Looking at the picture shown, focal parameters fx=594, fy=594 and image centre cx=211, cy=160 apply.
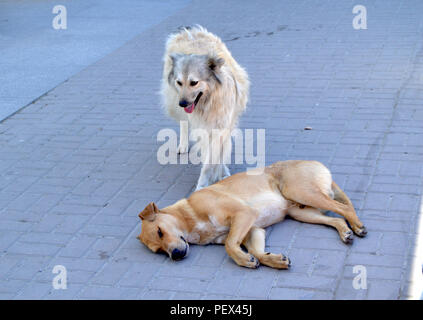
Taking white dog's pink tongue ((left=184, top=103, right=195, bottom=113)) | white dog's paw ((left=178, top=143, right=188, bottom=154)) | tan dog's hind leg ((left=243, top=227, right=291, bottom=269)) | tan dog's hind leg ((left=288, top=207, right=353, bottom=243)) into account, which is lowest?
white dog's paw ((left=178, top=143, right=188, bottom=154))

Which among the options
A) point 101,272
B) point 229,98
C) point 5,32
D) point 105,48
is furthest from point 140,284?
point 5,32

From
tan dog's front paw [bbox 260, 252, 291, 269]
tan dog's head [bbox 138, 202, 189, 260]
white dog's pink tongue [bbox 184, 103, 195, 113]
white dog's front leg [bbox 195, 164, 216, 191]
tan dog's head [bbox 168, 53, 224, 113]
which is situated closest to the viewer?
tan dog's front paw [bbox 260, 252, 291, 269]

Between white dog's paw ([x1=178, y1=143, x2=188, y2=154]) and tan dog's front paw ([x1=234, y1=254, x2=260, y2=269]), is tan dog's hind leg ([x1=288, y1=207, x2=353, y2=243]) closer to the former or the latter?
tan dog's front paw ([x1=234, y1=254, x2=260, y2=269])

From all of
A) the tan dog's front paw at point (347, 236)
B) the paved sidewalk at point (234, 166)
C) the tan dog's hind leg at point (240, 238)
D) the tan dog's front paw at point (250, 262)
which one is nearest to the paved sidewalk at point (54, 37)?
the paved sidewalk at point (234, 166)

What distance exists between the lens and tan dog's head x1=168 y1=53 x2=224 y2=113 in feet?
18.9

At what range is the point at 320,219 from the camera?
5211 millimetres

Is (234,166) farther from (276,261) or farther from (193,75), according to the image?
(276,261)

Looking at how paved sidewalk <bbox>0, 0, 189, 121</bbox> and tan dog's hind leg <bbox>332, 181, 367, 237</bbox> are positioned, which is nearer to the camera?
tan dog's hind leg <bbox>332, 181, 367, 237</bbox>

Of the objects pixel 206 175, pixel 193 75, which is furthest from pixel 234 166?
pixel 193 75

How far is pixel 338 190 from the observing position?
540 cm

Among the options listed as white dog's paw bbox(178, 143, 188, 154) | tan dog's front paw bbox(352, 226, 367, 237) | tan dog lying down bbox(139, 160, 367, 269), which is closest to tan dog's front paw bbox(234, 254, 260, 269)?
tan dog lying down bbox(139, 160, 367, 269)

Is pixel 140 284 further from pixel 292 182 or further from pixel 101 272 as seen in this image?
pixel 292 182

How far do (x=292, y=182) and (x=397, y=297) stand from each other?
150 cm

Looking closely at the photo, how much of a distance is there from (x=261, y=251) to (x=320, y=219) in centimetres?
72
